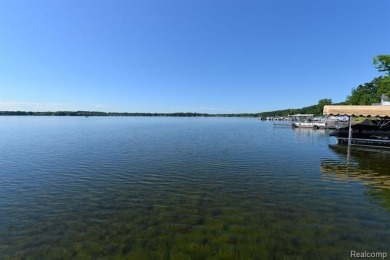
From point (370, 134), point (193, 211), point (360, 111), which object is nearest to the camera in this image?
point (193, 211)

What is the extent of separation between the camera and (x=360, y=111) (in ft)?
85.5

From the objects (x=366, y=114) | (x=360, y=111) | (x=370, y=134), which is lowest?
(x=370, y=134)

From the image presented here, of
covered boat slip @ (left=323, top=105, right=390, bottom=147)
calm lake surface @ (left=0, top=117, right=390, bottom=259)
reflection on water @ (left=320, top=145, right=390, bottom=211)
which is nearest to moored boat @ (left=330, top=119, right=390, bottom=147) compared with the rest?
covered boat slip @ (left=323, top=105, right=390, bottom=147)

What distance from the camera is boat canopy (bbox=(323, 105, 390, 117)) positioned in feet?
82.5

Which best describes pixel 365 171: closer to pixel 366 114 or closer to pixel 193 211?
pixel 366 114

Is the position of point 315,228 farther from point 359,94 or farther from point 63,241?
point 359,94

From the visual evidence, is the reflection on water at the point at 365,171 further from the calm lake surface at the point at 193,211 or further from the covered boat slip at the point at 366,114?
the covered boat slip at the point at 366,114

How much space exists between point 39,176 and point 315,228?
14.8 m

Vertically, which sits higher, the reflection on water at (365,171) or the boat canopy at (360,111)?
the boat canopy at (360,111)

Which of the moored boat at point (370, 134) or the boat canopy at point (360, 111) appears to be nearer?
the boat canopy at point (360, 111)

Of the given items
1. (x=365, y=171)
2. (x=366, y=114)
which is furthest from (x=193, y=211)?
(x=366, y=114)

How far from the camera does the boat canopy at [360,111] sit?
25141mm

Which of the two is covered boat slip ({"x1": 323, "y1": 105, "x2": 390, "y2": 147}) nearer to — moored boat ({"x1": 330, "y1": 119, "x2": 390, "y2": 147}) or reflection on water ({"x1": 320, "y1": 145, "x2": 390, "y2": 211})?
moored boat ({"x1": 330, "y1": 119, "x2": 390, "y2": 147})

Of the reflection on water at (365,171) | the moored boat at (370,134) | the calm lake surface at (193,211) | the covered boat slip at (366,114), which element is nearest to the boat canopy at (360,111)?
the covered boat slip at (366,114)
